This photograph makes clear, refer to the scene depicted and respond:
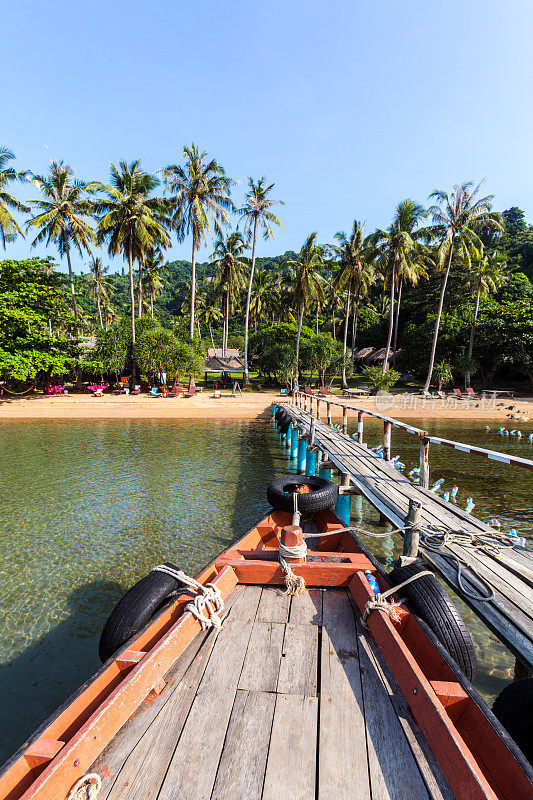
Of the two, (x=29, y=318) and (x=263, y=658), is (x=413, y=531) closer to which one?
(x=263, y=658)

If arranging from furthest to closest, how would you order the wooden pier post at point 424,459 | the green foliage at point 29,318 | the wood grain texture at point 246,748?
1. the green foliage at point 29,318
2. the wooden pier post at point 424,459
3. the wood grain texture at point 246,748

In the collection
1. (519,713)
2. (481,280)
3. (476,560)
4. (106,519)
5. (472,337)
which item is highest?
(481,280)

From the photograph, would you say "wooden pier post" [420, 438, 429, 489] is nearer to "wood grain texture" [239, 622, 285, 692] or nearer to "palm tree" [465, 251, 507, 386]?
"wood grain texture" [239, 622, 285, 692]

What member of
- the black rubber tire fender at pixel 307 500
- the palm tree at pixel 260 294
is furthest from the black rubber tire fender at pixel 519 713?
the palm tree at pixel 260 294

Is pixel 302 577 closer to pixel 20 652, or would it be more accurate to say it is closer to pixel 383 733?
pixel 383 733

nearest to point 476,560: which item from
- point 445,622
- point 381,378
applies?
point 445,622

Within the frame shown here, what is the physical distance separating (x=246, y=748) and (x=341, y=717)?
1.99 feet

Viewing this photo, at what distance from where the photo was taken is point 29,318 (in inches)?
1110

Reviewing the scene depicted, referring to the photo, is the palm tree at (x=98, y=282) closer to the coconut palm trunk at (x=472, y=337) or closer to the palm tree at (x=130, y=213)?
the palm tree at (x=130, y=213)

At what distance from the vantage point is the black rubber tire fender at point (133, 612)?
10.9 ft

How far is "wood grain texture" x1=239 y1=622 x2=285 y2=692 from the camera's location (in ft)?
8.49

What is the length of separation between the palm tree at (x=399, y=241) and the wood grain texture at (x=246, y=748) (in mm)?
32887

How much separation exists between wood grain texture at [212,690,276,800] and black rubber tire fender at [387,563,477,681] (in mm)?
1508

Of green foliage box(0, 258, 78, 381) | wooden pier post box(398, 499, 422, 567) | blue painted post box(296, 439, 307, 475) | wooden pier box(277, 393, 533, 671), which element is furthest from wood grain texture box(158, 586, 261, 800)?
green foliage box(0, 258, 78, 381)
